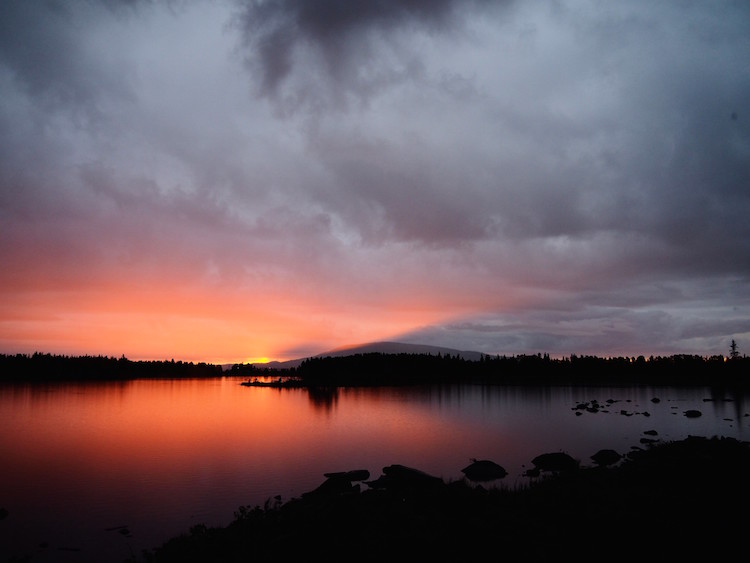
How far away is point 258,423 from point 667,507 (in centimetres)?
7028

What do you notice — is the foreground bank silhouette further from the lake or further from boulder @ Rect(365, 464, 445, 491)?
the lake

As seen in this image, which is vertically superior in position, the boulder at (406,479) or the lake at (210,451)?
the boulder at (406,479)

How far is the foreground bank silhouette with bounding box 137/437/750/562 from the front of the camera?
46.5 feet

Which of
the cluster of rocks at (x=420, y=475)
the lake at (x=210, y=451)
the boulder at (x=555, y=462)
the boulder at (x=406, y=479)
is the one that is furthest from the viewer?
the boulder at (x=555, y=462)

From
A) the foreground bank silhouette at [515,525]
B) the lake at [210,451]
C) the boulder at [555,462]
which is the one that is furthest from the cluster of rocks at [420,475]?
the foreground bank silhouette at [515,525]

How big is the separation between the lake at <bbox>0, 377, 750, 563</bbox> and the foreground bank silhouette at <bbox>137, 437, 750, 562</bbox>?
858cm

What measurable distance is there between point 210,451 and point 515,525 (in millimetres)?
42804

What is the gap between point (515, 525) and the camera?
638 inches

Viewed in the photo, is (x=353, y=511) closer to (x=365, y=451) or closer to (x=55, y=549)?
(x=55, y=549)

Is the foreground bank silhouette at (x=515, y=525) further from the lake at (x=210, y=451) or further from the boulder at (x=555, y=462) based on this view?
the boulder at (x=555, y=462)

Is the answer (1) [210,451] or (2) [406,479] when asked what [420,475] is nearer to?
(2) [406,479]

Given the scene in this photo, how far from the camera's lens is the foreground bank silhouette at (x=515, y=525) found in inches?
558

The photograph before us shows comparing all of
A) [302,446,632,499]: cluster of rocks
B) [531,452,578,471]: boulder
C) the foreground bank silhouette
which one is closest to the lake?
[302,446,632,499]: cluster of rocks

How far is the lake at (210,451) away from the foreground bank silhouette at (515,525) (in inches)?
338
